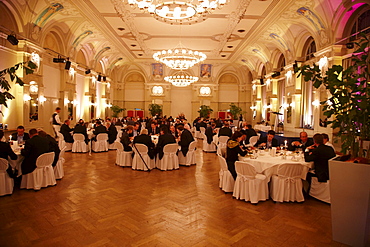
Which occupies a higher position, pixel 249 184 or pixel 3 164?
pixel 3 164

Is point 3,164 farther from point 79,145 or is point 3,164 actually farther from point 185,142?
point 79,145

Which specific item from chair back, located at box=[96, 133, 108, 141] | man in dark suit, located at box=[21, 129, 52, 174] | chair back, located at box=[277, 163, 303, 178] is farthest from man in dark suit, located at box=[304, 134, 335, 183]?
chair back, located at box=[96, 133, 108, 141]

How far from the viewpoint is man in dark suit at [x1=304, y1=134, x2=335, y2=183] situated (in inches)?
199

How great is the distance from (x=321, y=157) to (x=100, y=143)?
8.07 meters

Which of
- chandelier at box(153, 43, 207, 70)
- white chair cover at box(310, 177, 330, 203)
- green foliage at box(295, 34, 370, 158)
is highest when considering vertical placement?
chandelier at box(153, 43, 207, 70)

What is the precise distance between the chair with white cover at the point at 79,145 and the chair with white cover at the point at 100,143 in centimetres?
34

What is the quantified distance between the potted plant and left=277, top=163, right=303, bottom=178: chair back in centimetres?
147

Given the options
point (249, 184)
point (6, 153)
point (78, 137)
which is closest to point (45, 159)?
point (6, 153)

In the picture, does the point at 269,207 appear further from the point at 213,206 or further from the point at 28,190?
the point at 28,190

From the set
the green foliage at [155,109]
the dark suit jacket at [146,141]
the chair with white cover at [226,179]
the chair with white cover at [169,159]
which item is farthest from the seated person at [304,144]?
the green foliage at [155,109]

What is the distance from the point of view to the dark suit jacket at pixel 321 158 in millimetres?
5051

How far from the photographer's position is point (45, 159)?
17.9ft

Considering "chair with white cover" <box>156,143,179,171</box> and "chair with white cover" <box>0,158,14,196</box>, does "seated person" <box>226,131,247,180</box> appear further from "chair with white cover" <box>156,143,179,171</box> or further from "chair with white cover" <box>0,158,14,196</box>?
"chair with white cover" <box>0,158,14,196</box>

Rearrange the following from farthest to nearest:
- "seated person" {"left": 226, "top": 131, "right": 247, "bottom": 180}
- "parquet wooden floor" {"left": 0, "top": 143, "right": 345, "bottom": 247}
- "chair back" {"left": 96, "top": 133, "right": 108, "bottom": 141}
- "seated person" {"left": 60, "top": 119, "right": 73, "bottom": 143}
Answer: "chair back" {"left": 96, "top": 133, "right": 108, "bottom": 141}, "seated person" {"left": 60, "top": 119, "right": 73, "bottom": 143}, "seated person" {"left": 226, "top": 131, "right": 247, "bottom": 180}, "parquet wooden floor" {"left": 0, "top": 143, "right": 345, "bottom": 247}
